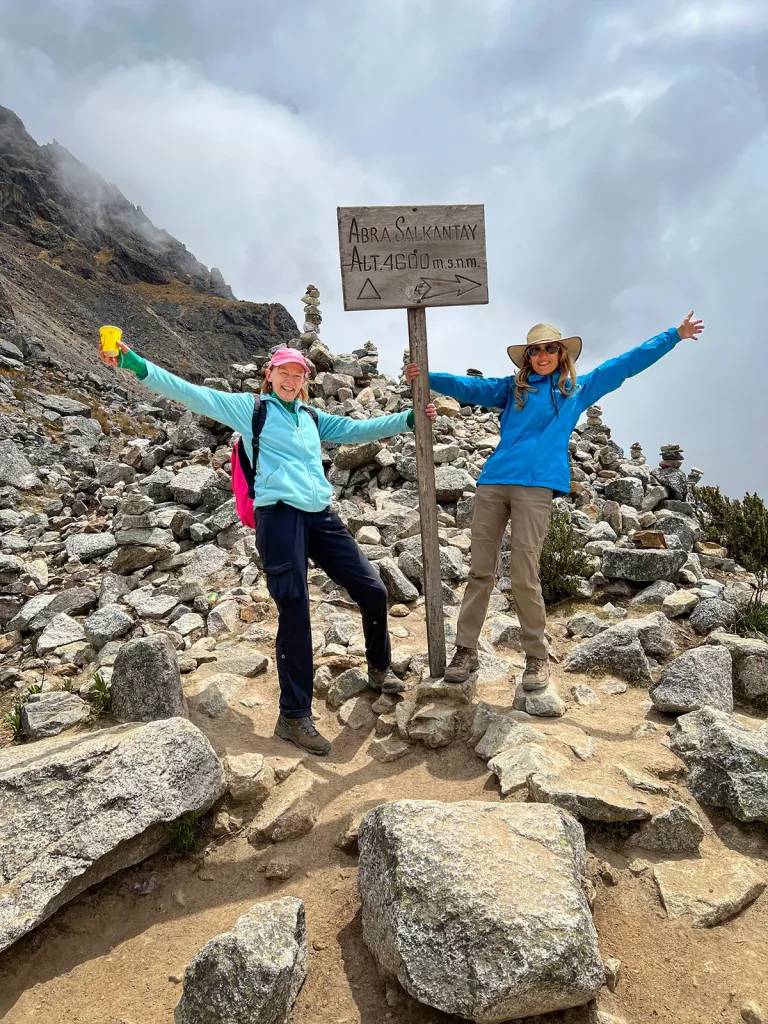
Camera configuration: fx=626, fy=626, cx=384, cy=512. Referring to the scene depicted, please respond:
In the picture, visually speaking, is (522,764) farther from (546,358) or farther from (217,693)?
(546,358)

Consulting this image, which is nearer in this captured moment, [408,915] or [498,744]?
[408,915]

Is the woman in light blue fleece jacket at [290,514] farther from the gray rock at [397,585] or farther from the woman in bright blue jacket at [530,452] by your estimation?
the gray rock at [397,585]

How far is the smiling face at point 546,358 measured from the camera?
5.07m

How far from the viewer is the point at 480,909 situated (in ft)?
9.27

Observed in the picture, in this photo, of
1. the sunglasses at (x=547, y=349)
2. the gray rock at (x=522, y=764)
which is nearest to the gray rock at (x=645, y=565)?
the sunglasses at (x=547, y=349)

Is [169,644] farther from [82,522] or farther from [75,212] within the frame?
[75,212]

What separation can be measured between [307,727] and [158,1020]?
7.23 feet

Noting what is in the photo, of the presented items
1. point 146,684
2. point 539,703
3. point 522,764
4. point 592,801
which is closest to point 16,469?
point 146,684

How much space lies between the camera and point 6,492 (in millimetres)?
14859

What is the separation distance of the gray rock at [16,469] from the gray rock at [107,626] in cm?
970

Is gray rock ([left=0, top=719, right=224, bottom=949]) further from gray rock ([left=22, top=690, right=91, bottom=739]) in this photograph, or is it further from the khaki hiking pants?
the khaki hiking pants

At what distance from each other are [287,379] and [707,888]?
4.27 metres

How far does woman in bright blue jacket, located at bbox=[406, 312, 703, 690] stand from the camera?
505cm

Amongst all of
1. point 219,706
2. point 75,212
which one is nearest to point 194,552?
point 219,706
